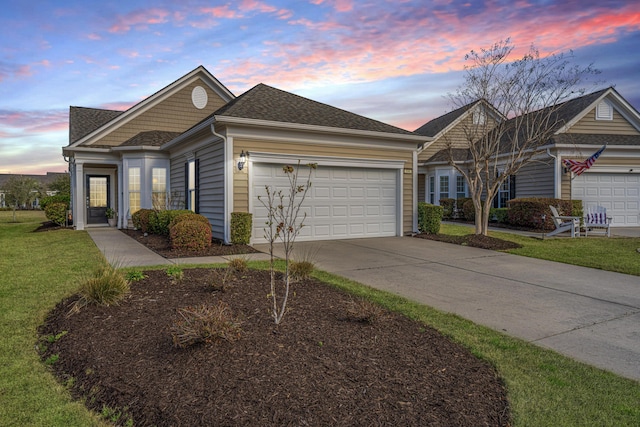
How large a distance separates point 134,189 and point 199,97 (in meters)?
5.24

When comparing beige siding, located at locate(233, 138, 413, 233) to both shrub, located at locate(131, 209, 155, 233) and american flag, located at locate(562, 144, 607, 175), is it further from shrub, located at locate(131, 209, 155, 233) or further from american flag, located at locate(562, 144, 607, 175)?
american flag, located at locate(562, 144, 607, 175)

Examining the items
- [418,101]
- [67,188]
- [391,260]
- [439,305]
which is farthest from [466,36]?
[67,188]

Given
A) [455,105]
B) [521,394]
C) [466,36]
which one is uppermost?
[466,36]

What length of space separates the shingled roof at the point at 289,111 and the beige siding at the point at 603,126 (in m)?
9.72

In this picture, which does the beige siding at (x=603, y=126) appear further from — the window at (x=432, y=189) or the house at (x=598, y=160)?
the window at (x=432, y=189)

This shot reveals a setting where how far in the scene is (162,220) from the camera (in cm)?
1234

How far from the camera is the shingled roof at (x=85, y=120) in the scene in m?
18.3

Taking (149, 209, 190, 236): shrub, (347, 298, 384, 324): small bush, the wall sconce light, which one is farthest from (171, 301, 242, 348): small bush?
(149, 209, 190, 236): shrub

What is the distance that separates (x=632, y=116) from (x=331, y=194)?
15104mm

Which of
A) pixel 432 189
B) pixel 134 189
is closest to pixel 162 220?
pixel 134 189

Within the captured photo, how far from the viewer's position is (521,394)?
9.26ft

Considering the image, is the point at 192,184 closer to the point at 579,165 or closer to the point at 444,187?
the point at 579,165

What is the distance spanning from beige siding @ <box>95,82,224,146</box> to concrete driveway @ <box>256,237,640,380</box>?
1071 cm

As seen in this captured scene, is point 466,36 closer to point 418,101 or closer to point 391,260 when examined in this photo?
point 418,101
